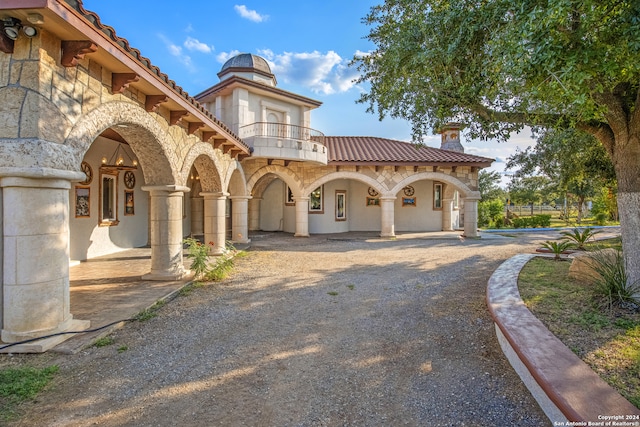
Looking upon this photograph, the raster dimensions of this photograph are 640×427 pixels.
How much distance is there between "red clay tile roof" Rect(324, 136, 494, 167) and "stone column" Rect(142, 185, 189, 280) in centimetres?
940

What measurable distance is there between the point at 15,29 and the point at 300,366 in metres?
4.67

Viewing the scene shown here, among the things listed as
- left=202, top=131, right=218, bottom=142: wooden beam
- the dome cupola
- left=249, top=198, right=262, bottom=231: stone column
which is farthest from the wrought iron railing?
left=202, top=131, right=218, bottom=142: wooden beam

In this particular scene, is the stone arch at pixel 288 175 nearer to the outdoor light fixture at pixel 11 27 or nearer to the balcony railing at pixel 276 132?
the balcony railing at pixel 276 132

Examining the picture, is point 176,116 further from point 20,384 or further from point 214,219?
point 20,384

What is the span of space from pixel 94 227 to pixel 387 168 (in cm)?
1193

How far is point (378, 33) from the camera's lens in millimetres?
7676

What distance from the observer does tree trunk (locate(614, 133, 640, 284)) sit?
4.79m

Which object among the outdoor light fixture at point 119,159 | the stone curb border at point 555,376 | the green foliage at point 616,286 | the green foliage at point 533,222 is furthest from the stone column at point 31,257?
the green foliage at point 533,222

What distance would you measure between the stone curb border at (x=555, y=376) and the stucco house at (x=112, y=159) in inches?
200

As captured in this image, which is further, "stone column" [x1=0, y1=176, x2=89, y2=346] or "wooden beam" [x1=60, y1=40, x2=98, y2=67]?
"wooden beam" [x1=60, y1=40, x2=98, y2=67]

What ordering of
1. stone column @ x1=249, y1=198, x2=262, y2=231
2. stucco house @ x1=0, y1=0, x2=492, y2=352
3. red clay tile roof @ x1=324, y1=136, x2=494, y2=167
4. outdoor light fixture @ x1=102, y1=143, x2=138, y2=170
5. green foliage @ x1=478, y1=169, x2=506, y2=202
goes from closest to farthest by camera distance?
1. stucco house @ x1=0, y1=0, x2=492, y2=352
2. outdoor light fixture @ x1=102, y1=143, x2=138, y2=170
3. red clay tile roof @ x1=324, y1=136, x2=494, y2=167
4. stone column @ x1=249, y1=198, x2=262, y2=231
5. green foliage @ x1=478, y1=169, x2=506, y2=202

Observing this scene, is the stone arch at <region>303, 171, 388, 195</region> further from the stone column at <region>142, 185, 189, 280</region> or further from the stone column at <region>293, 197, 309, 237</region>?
the stone column at <region>142, 185, 189, 280</region>

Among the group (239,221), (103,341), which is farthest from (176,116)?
(239,221)

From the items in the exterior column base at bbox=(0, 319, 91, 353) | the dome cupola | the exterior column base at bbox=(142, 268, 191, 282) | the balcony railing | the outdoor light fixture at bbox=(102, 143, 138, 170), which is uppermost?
the dome cupola
